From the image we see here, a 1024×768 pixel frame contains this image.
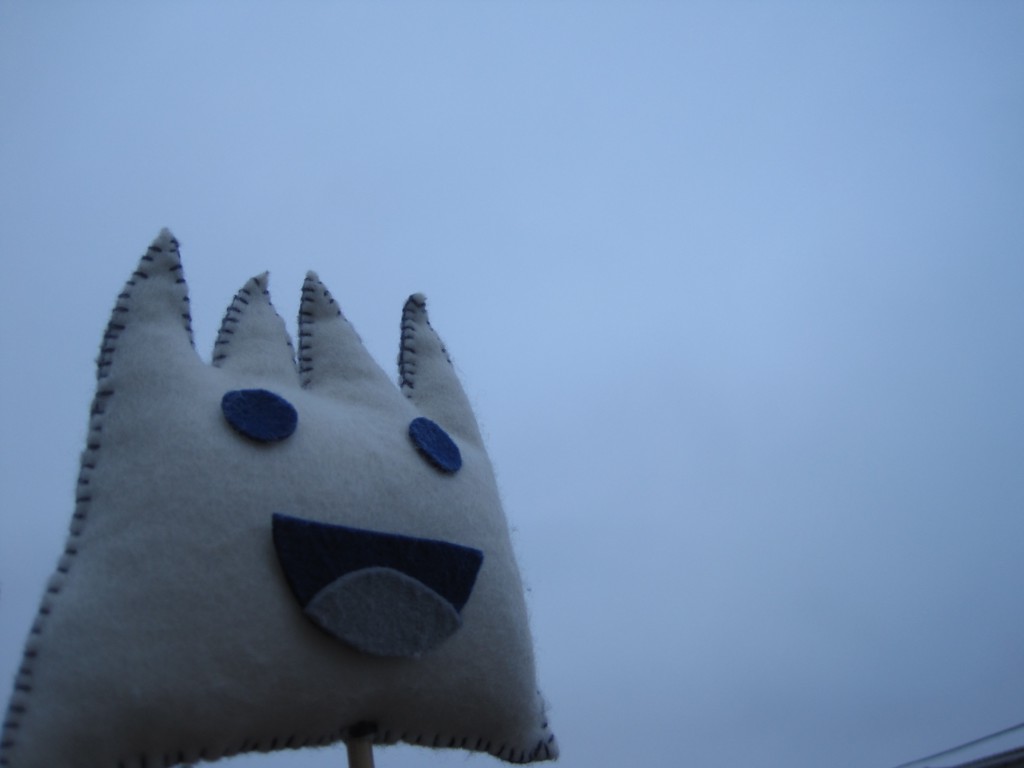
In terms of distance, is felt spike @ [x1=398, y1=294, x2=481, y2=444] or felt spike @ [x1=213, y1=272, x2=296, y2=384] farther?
felt spike @ [x1=398, y1=294, x2=481, y2=444]

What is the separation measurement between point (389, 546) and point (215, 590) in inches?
7.2

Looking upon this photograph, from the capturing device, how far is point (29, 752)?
2.43 ft

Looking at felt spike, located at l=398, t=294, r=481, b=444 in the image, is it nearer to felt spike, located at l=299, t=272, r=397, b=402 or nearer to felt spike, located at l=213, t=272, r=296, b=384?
felt spike, located at l=299, t=272, r=397, b=402

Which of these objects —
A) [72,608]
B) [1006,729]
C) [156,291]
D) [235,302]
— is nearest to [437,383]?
[235,302]

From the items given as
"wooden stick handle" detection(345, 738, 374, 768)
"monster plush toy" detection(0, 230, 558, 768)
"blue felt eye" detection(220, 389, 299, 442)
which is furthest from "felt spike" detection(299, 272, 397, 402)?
"wooden stick handle" detection(345, 738, 374, 768)

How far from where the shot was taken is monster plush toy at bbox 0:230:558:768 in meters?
0.79

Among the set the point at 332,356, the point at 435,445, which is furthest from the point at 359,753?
the point at 332,356

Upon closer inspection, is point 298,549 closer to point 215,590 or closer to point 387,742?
point 215,590

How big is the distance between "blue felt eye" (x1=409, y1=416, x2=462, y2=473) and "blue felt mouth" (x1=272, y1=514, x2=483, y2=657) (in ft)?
0.40

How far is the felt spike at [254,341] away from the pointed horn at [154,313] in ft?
0.22

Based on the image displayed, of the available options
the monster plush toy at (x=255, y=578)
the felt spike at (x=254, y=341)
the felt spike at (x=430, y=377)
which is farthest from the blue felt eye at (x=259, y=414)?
the felt spike at (x=430, y=377)

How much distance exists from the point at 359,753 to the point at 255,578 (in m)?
0.27

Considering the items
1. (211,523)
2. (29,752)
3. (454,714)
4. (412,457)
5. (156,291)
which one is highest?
(156,291)

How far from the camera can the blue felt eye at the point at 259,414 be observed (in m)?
0.93
